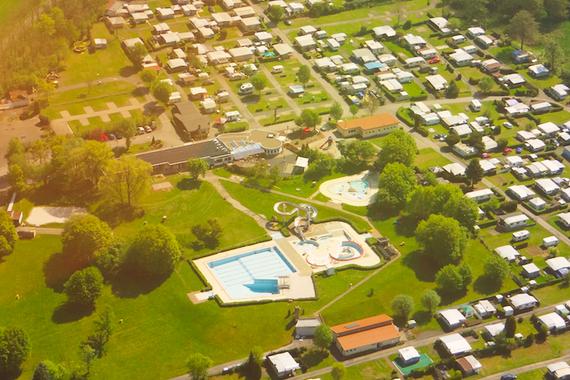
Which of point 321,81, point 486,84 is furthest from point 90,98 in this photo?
point 486,84

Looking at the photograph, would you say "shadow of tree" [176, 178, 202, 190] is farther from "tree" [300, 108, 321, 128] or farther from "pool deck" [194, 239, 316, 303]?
"tree" [300, 108, 321, 128]

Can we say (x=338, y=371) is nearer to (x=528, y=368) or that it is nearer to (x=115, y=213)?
(x=528, y=368)

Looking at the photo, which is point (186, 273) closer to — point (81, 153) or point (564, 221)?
point (81, 153)

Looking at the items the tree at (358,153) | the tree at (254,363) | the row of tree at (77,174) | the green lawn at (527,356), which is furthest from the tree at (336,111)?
the tree at (254,363)

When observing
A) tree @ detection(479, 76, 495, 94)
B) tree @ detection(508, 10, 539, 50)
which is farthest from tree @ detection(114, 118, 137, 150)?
tree @ detection(508, 10, 539, 50)

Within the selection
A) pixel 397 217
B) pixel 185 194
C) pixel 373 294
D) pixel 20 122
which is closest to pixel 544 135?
pixel 397 217
